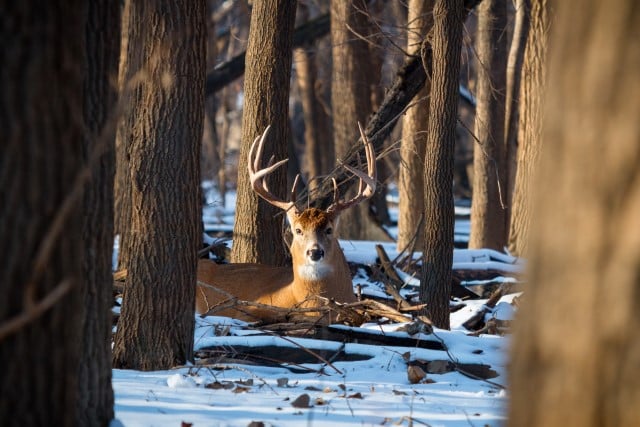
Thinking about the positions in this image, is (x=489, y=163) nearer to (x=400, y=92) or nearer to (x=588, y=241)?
(x=400, y=92)

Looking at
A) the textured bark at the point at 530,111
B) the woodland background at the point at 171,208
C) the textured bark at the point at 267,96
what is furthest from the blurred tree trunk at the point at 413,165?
the woodland background at the point at 171,208

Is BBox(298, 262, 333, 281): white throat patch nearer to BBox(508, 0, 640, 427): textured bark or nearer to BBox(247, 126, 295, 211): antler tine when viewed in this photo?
BBox(247, 126, 295, 211): antler tine

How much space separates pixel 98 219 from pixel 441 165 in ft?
15.4

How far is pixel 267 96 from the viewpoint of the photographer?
9727mm

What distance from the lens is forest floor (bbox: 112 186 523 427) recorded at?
4516mm

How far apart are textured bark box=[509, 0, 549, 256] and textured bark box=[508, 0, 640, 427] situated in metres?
8.22

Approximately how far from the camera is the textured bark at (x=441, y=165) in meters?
8.20

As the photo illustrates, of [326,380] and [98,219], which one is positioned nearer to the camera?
[98,219]

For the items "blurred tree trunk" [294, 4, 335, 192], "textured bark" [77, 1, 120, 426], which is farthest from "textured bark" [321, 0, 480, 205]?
"blurred tree trunk" [294, 4, 335, 192]

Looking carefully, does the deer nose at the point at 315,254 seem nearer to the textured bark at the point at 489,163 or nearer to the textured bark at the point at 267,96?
the textured bark at the point at 267,96

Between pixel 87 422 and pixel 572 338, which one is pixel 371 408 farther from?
pixel 572 338

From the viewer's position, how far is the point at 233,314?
30.7 ft

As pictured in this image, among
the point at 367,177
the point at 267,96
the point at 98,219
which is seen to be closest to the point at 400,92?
the point at 267,96

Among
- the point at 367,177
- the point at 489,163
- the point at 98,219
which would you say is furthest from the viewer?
the point at 489,163
